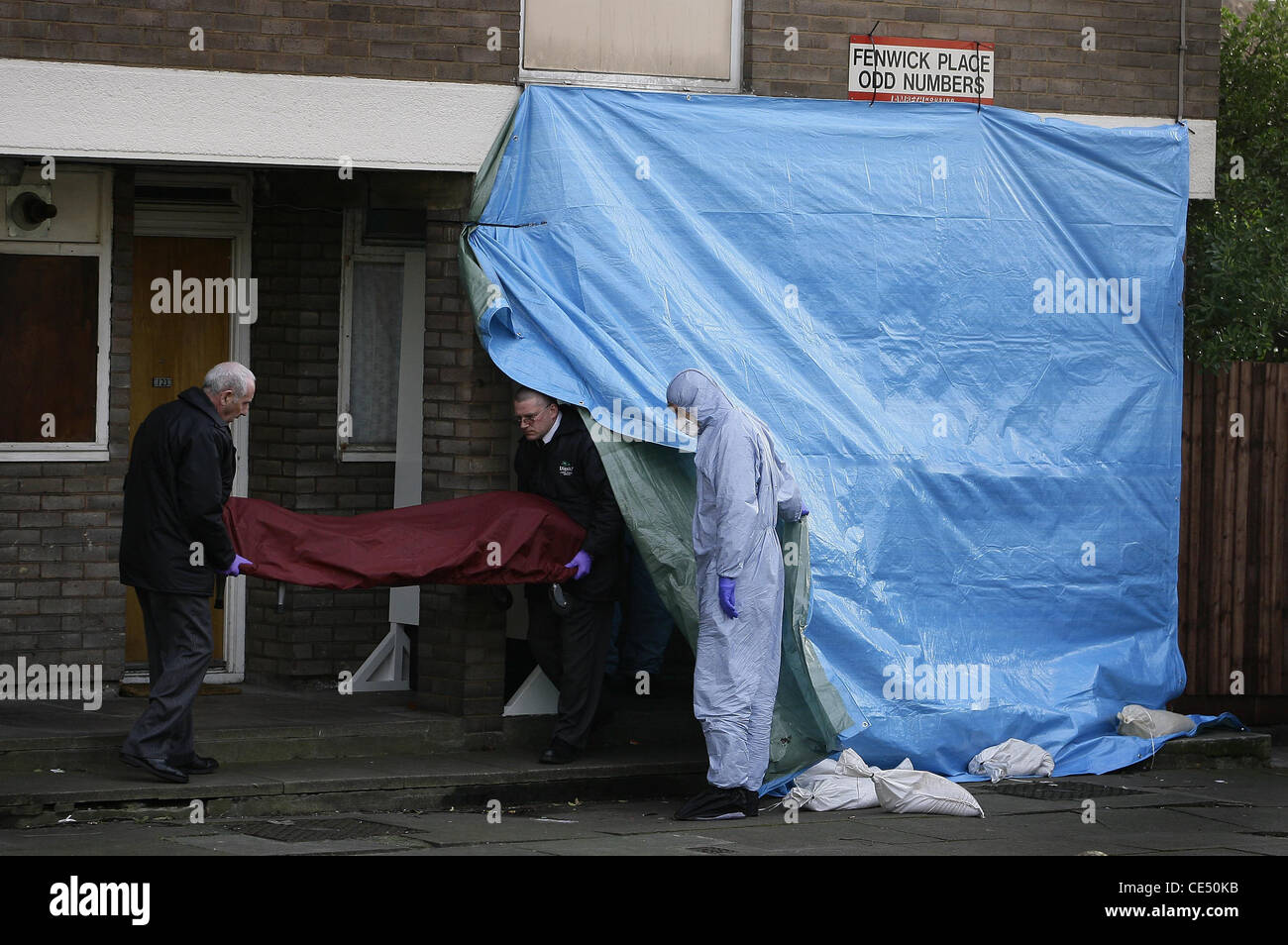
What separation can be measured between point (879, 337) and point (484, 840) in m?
3.75

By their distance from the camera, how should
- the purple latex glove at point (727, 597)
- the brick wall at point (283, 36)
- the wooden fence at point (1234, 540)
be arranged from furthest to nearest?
the wooden fence at point (1234, 540) < the brick wall at point (283, 36) < the purple latex glove at point (727, 597)

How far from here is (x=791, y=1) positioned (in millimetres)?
10672

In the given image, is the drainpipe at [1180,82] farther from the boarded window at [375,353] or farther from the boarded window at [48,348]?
the boarded window at [48,348]

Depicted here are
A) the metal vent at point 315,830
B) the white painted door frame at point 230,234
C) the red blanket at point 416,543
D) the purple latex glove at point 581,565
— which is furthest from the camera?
the white painted door frame at point 230,234

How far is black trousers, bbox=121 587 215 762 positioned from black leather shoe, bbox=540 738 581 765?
→ 6.16 ft

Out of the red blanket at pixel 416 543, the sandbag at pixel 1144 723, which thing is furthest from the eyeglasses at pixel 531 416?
the sandbag at pixel 1144 723

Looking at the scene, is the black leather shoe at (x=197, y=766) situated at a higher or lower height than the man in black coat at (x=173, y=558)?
lower

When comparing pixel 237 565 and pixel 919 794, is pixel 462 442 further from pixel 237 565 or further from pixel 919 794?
pixel 919 794

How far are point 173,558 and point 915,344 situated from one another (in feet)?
14.0

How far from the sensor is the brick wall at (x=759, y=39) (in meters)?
9.39

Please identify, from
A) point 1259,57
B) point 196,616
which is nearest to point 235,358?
point 196,616

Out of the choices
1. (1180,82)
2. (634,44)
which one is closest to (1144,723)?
(1180,82)

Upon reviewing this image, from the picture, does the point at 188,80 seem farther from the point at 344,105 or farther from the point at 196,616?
the point at 196,616

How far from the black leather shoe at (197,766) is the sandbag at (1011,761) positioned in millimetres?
4058
